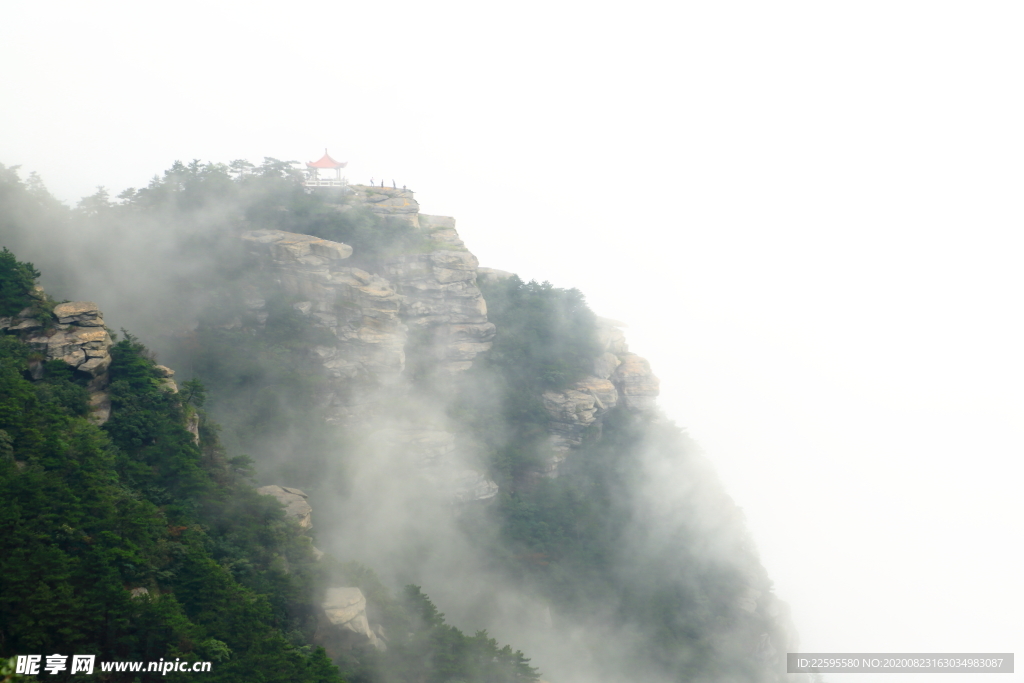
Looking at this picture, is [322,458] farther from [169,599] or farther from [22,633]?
[22,633]

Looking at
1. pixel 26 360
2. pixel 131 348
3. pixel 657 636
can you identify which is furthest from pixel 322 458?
pixel 657 636

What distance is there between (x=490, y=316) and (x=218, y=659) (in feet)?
134

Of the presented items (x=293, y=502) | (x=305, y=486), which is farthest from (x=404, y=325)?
(x=293, y=502)

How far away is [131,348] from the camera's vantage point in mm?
26469

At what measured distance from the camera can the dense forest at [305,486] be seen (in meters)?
19.1

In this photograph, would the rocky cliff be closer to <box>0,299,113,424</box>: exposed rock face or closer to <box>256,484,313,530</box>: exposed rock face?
<box>256,484,313,530</box>: exposed rock face

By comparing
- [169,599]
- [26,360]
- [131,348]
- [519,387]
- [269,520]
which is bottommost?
[169,599]

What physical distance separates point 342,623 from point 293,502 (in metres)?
7.58

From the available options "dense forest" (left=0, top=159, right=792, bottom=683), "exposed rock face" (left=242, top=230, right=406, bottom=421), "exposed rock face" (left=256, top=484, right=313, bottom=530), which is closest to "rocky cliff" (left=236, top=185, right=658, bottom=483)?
"exposed rock face" (left=242, top=230, right=406, bottom=421)

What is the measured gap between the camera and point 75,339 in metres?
24.6

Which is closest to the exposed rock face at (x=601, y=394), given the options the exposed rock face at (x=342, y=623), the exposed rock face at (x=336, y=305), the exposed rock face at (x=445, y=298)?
the exposed rock face at (x=445, y=298)

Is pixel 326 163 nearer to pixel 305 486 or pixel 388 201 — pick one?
pixel 388 201

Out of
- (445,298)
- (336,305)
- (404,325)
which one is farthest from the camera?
(445,298)

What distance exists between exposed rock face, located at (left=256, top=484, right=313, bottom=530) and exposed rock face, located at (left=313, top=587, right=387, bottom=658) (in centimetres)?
469
